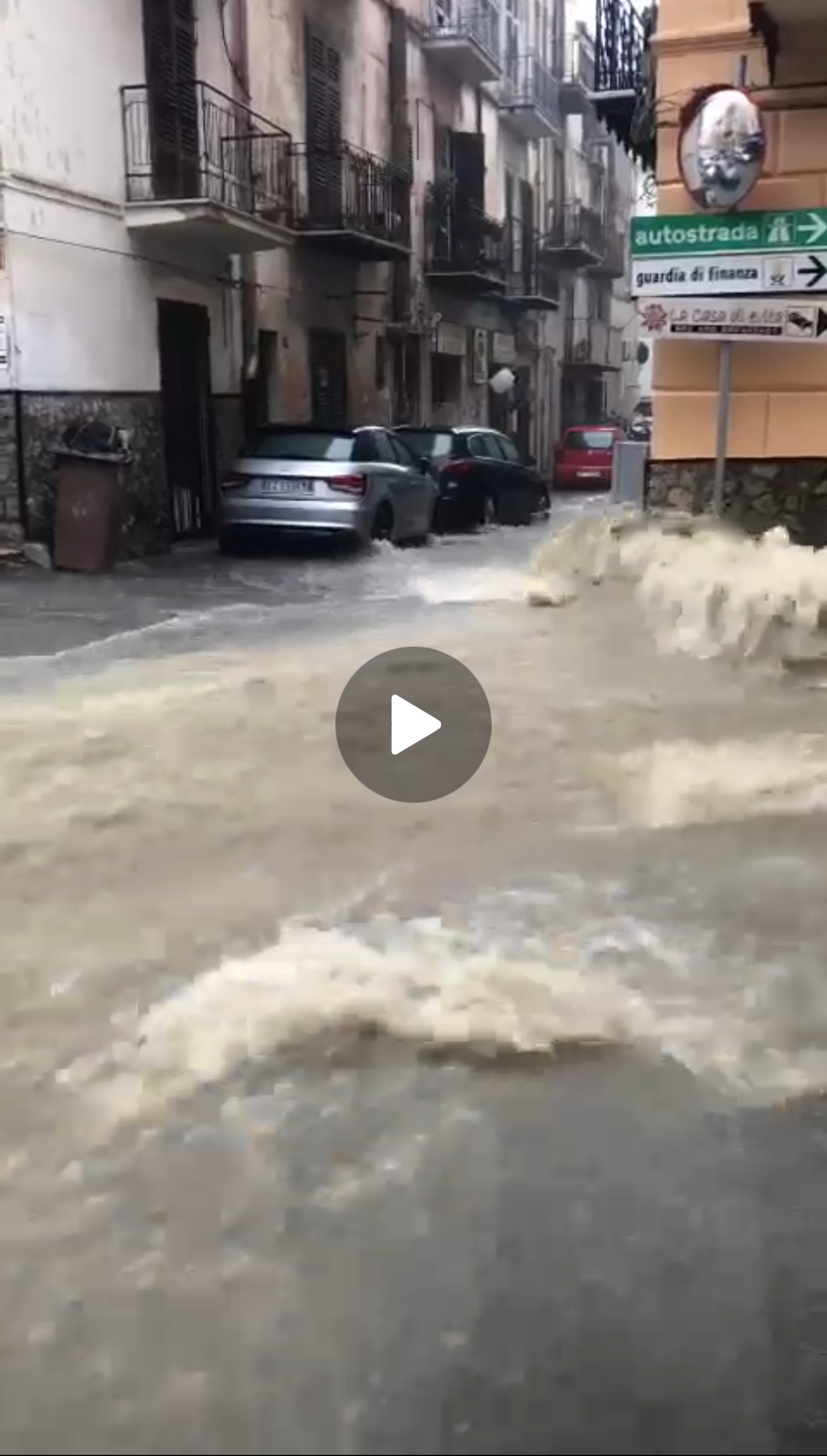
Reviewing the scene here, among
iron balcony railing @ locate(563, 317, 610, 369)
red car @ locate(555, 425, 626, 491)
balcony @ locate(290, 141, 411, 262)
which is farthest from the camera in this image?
iron balcony railing @ locate(563, 317, 610, 369)

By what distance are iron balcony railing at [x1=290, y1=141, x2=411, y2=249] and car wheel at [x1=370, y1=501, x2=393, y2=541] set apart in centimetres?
567

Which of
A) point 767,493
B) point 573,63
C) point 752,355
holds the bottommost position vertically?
point 767,493

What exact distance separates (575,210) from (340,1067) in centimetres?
3575

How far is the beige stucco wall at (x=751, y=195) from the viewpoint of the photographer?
941 centimetres

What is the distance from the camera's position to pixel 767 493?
9.91 meters

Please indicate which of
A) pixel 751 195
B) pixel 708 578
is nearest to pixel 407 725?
pixel 708 578

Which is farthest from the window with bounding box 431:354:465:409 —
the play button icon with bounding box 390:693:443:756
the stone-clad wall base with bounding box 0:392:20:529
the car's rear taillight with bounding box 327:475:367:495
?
the play button icon with bounding box 390:693:443:756

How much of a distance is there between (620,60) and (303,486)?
463 cm

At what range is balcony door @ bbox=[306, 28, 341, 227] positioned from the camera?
66.2 ft

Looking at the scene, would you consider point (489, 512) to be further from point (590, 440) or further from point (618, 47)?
point (590, 440)

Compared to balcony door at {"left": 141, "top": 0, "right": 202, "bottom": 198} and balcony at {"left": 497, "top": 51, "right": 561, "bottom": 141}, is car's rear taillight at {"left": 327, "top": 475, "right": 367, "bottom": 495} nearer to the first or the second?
balcony door at {"left": 141, "top": 0, "right": 202, "bottom": 198}

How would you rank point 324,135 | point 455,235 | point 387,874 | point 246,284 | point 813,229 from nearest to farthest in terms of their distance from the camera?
point 387,874
point 813,229
point 246,284
point 324,135
point 455,235

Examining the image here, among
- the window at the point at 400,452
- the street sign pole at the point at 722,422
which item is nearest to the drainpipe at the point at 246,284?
the window at the point at 400,452

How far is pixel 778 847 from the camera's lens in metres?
4.98
